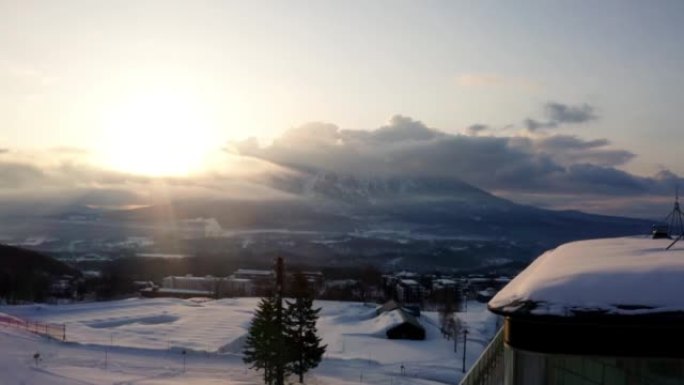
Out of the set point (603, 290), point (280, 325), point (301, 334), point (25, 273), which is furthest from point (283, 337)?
point (25, 273)

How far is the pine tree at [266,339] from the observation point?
27.1 m

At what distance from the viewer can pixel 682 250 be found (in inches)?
105

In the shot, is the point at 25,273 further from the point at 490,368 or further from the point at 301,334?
the point at 490,368

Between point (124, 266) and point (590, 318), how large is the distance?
137328mm

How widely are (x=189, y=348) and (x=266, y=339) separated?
8.70 meters

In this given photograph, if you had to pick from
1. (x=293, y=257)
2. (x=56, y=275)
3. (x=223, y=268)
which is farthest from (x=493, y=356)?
(x=293, y=257)

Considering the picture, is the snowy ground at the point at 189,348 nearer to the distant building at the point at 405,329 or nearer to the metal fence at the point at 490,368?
the distant building at the point at 405,329

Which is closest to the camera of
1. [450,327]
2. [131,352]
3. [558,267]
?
[558,267]

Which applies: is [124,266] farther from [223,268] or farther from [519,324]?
[519,324]

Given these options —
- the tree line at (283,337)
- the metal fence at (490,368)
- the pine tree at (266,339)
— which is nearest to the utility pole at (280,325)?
the tree line at (283,337)

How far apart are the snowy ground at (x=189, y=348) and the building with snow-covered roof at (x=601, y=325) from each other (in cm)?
2307

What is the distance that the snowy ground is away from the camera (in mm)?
25797

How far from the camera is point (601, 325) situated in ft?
6.48

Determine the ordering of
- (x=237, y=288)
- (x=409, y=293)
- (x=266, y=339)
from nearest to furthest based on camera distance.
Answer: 1. (x=266, y=339)
2. (x=409, y=293)
3. (x=237, y=288)
